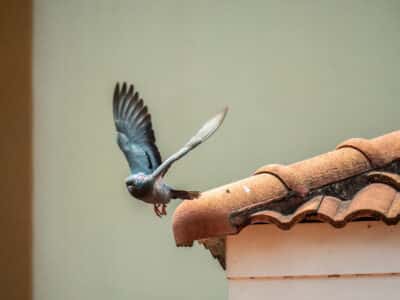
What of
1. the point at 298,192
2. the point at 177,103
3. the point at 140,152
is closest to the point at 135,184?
the point at 140,152

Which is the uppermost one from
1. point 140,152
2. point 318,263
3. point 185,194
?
point 140,152

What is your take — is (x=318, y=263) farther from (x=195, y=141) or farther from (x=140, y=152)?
(x=140, y=152)

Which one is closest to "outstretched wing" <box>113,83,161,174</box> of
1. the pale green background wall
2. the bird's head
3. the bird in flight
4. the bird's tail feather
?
the bird in flight

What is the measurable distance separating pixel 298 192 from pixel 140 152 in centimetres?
80

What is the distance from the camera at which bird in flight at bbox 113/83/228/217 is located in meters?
2.96

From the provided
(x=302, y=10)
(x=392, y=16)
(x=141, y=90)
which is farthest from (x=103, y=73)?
(x=392, y=16)

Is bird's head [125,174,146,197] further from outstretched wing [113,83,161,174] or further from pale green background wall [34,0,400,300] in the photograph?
pale green background wall [34,0,400,300]

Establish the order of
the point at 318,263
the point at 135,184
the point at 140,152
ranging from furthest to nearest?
1. the point at 140,152
2. the point at 135,184
3. the point at 318,263

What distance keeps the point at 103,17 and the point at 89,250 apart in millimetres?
1005

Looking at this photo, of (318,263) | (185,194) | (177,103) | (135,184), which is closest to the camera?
(318,263)

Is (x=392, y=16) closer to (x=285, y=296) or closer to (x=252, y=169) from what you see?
(x=252, y=169)

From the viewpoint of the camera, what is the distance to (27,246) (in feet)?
15.2

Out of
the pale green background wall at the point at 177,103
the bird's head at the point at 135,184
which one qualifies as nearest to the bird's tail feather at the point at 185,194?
the bird's head at the point at 135,184

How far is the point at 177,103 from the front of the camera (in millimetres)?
4535
